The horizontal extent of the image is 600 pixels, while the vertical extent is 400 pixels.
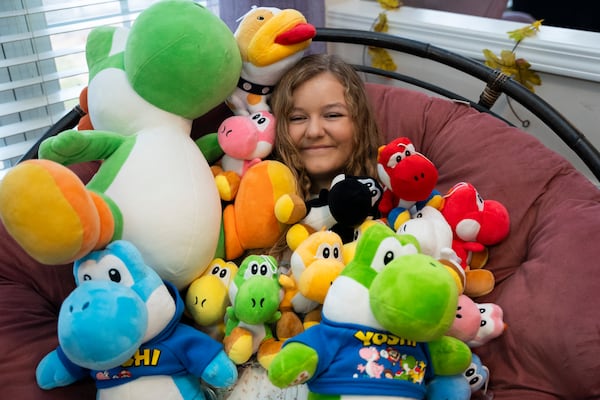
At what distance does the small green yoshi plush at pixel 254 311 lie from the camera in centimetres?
94

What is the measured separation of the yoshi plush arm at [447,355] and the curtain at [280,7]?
1.15 m

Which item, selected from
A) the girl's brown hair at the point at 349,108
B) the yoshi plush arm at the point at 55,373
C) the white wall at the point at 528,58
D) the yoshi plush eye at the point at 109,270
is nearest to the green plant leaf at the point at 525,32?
the white wall at the point at 528,58

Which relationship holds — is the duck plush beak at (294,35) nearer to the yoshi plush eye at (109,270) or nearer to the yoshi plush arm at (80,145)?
the yoshi plush arm at (80,145)

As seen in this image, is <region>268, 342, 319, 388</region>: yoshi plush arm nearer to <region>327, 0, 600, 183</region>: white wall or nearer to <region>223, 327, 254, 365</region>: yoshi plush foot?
<region>223, 327, 254, 365</region>: yoshi plush foot

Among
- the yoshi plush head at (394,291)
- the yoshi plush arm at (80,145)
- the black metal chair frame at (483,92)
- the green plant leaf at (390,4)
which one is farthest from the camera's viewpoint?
the green plant leaf at (390,4)

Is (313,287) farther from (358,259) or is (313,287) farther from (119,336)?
(119,336)

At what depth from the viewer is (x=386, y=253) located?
2.75 feet

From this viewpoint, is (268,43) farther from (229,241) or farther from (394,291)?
(394,291)

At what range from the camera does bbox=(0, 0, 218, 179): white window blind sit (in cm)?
158

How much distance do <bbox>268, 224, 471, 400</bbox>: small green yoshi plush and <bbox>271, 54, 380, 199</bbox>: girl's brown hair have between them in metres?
0.38

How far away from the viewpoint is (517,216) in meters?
1.13

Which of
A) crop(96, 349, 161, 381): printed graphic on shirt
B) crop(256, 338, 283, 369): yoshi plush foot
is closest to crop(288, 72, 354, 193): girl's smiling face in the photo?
crop(256, 338, 283, 369): yoshi plush foot

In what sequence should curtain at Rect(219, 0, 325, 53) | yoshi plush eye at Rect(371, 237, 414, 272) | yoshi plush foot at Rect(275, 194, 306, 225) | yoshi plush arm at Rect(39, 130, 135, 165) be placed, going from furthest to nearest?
curtain at Rect(219, 0, 325, 53), yoshi plush foot at Rect(275, 194, 306, 225), yoshi plush arm at Rect(39, 130, 135, 165), yoshi plush eye at Rect(371, 237, 414, 272)

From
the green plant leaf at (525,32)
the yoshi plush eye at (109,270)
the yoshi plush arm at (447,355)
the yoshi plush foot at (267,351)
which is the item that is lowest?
the yoshi plush foot at (267,351)
